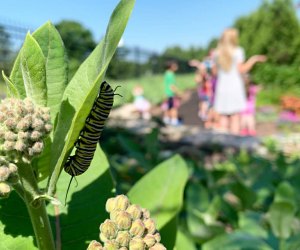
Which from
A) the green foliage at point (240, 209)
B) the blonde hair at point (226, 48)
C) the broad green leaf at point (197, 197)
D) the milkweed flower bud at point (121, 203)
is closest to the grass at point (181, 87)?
the blonde hair at point (226, 48)

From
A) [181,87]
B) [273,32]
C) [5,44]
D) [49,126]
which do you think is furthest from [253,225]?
[273,32]

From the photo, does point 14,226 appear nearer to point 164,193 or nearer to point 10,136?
point 10,136

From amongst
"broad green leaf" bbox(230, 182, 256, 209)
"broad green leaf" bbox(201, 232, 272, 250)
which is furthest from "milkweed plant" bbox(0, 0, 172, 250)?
"broad green leaf" bbox(230, 182, 256, 209)

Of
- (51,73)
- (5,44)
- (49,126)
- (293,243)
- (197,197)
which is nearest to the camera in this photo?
(49,126)

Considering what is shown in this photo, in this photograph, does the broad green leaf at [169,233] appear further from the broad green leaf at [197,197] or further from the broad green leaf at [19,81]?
the broad green leaf at [197,197]

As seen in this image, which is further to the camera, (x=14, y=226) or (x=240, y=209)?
(x=240, y=209)
